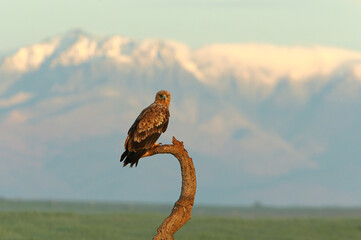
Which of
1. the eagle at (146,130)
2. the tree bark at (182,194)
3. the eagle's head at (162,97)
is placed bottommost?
the tree bark at (182,194)

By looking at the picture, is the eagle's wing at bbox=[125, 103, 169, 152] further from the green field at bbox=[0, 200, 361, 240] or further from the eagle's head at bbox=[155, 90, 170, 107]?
the green field at bbox=[0, 200, 361, 240]

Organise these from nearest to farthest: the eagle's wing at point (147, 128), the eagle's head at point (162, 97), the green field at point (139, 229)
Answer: the eagle's wing at point (147, 128) → the eagle's head at point (162, 97) → the green field at point (139, 229)

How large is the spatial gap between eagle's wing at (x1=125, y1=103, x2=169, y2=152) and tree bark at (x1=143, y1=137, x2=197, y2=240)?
0.26 m

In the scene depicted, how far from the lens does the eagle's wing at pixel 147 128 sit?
19.4 meters

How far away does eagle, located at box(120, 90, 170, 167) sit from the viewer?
19.4 meters

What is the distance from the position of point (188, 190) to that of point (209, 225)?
42.8m

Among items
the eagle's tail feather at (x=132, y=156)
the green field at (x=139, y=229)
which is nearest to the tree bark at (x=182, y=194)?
the eagle's tail feather at (x=132, y=156)

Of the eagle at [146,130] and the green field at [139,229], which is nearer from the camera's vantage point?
the eagle at [146,130]

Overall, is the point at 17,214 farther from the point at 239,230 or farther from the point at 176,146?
the point at 176,146

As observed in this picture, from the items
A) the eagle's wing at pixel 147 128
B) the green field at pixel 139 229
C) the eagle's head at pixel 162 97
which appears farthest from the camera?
the green field at pixel 139 229

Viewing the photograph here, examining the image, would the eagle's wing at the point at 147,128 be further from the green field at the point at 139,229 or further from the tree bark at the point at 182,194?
the green field at the point at 139,229

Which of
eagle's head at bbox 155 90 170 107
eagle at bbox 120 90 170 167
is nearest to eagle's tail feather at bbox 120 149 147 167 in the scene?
eagle at bbox 120 90 170 167

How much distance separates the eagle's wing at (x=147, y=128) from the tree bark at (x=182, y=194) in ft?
0.86

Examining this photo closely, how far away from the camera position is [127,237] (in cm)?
5172
